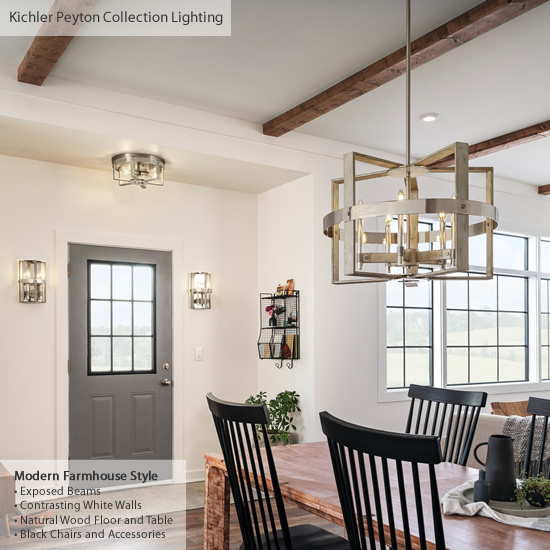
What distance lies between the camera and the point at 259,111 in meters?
4.44

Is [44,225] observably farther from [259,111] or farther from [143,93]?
[259,111]

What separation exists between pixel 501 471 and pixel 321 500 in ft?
1.96

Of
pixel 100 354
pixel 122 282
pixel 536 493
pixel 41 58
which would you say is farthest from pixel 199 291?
pixel 536 493

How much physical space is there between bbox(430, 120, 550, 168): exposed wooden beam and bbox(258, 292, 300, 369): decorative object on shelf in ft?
5.46

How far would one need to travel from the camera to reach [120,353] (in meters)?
4.89

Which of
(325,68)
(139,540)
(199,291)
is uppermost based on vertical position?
(325,68)

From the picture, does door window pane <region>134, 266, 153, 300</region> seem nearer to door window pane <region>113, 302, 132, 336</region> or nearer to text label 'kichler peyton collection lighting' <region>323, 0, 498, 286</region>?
door window pane <region>113, 302, 132, 336</region>

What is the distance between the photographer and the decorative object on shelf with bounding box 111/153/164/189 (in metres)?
4.44

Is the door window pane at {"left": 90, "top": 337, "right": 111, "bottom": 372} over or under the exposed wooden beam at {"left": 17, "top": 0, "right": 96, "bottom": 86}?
under

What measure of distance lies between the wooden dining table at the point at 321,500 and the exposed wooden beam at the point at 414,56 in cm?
205

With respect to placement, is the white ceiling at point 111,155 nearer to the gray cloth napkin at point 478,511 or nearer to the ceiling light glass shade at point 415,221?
the ceiling light glass shade at point 415,221

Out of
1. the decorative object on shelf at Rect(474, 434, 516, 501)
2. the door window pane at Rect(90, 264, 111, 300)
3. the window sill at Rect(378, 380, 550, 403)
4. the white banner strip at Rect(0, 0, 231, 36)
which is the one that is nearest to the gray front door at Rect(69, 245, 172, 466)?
the door window pane at Rect(90, 264, 111, 300)

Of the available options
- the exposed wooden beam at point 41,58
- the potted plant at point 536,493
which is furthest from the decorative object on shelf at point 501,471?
the exposed wooden beam at point 41,58

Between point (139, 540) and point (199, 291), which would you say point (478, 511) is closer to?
point (139, 540)
